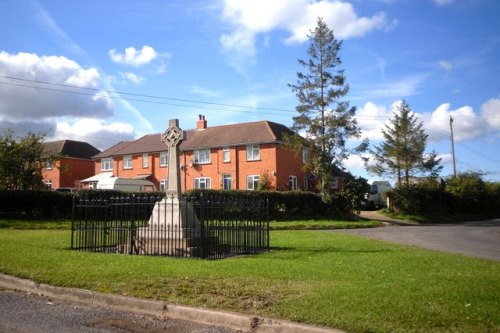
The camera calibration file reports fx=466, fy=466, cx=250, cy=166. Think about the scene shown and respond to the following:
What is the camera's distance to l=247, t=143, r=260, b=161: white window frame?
44938mm

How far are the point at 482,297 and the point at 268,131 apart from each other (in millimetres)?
39098

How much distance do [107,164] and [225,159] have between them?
699 inches

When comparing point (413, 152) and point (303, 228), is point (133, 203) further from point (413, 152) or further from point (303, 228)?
point (413, 152)

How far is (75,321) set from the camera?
642 centimetres

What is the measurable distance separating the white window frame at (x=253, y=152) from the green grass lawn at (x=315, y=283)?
107 feet

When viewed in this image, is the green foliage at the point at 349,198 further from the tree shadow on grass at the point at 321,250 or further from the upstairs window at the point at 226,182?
the tree shadow on grass at the point at 321,250

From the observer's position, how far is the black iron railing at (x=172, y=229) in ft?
42.0

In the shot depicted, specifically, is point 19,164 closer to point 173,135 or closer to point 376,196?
point 173,135

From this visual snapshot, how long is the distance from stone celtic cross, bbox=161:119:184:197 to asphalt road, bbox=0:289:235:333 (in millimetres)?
7196

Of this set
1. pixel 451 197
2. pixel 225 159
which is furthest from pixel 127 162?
pixel 451 197

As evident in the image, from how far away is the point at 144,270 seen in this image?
30.1 ft

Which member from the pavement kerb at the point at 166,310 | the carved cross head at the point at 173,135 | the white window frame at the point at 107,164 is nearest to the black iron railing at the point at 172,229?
the carved cross head at the point at 173,135

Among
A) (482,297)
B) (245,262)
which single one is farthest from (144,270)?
(482,297)

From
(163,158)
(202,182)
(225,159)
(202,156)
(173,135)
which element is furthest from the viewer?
(163,158)
